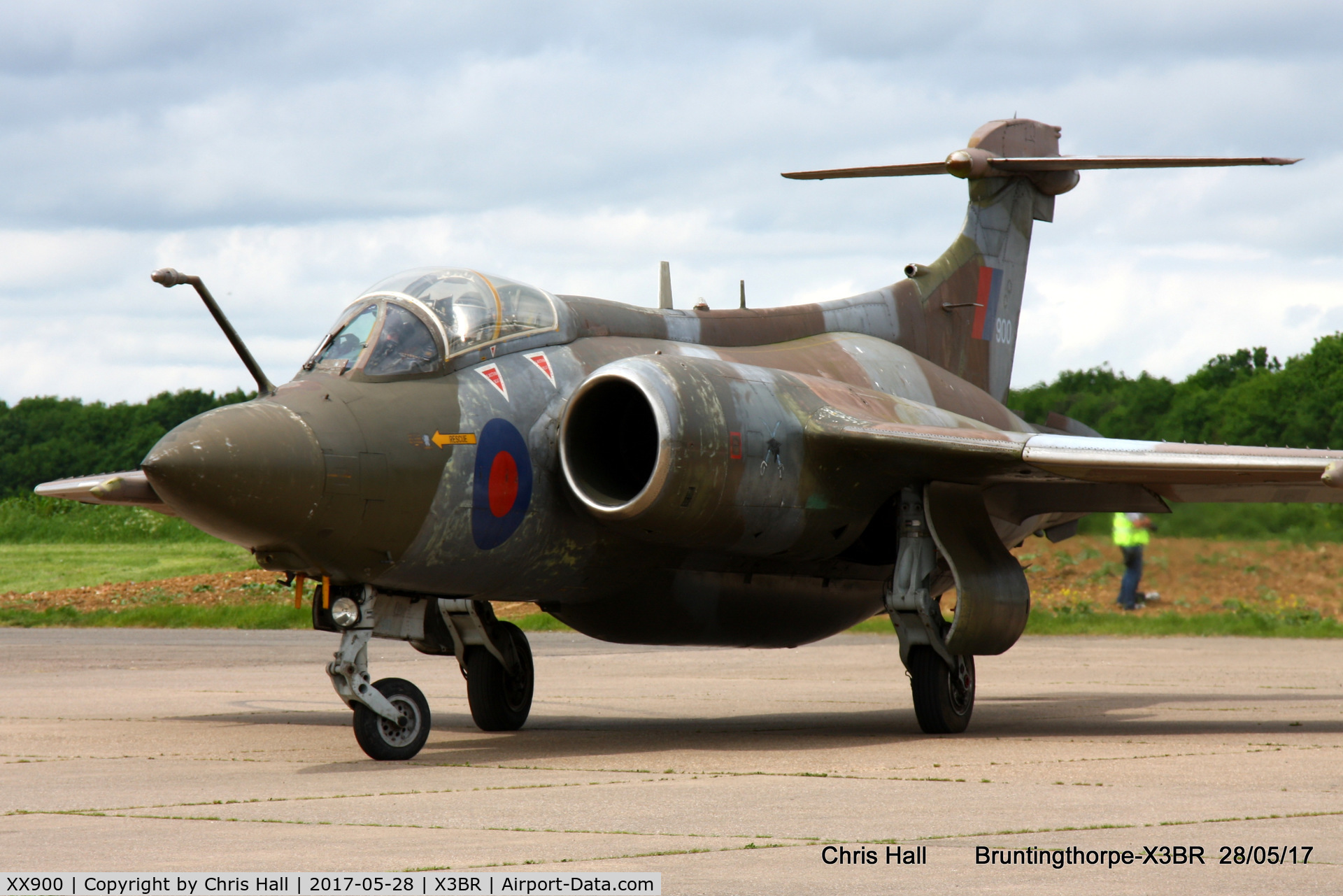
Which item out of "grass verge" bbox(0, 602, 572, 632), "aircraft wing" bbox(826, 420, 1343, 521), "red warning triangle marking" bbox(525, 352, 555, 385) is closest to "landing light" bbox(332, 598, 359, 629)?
"red warning triangle marking" bbox(525, 352, 555, 385)

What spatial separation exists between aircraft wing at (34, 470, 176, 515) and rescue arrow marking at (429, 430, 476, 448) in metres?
2.67

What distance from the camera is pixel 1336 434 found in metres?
23.0

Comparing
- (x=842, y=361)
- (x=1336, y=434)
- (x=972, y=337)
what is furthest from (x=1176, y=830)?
(x=1336, y=434)

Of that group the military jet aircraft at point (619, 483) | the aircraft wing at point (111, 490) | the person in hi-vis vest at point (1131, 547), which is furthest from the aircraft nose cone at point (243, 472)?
the person in hi-vis vest at point (1131, 547)

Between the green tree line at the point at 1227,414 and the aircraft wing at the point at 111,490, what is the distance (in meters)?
11.7

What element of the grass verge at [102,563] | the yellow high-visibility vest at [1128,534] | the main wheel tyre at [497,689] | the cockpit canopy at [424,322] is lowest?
the grass verge at [102,563]

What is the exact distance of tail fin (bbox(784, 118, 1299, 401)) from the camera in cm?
1397

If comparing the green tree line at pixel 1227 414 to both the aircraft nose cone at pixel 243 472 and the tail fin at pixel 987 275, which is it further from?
the aircraft nose cone at pixel 243 472

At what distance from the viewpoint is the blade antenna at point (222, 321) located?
8.59 m

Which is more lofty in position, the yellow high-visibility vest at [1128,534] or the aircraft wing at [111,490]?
the aircraft wing at [111,490]

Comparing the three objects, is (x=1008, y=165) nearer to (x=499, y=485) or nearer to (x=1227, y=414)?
(x=499, y=485)

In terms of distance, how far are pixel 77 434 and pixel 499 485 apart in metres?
48.9

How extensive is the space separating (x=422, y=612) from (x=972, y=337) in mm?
6927

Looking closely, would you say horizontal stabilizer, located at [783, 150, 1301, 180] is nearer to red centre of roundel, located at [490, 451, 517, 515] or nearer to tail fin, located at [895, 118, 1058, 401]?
tail fin, located at [895, 118, 1058, 401]
